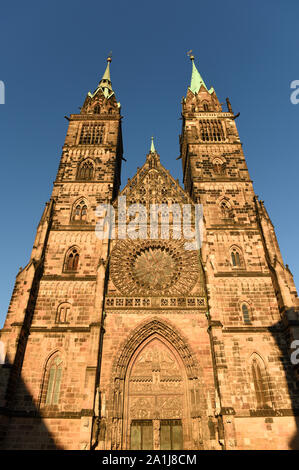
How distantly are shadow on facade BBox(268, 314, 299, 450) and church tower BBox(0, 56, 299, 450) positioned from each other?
6 cm

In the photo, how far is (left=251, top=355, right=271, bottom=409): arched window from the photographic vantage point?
1548 centimetres

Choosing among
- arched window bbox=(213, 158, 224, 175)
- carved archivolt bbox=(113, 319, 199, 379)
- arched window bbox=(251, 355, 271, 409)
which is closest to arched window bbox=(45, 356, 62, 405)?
carved archivolt bbox=(113, 319, 199, 379)

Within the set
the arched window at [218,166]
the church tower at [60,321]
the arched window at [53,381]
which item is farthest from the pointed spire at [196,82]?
the arched window at [53,381]

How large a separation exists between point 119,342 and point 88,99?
2268cm

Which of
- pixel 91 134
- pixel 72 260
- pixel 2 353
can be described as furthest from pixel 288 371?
pixel 91 134

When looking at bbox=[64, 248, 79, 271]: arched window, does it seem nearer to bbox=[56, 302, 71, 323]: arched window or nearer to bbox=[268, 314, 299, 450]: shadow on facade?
bbox=[56, 302, 71, 323]: arched window

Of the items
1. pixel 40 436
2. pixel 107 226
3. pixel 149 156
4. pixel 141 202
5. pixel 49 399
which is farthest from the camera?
pixel 149 156

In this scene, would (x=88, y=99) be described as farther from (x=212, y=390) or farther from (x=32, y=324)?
(x=212, y=390)

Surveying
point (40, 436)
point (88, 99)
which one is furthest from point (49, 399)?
point (88, 99)

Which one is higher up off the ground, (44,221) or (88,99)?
(88,99)

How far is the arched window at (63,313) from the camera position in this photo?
58.0 ft

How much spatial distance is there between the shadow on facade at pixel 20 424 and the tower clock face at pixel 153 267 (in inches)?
280

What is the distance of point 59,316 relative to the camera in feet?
58.3

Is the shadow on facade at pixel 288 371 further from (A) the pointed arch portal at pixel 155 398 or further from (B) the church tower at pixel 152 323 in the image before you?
(A) the pointed arch portal at pixel 155 398
